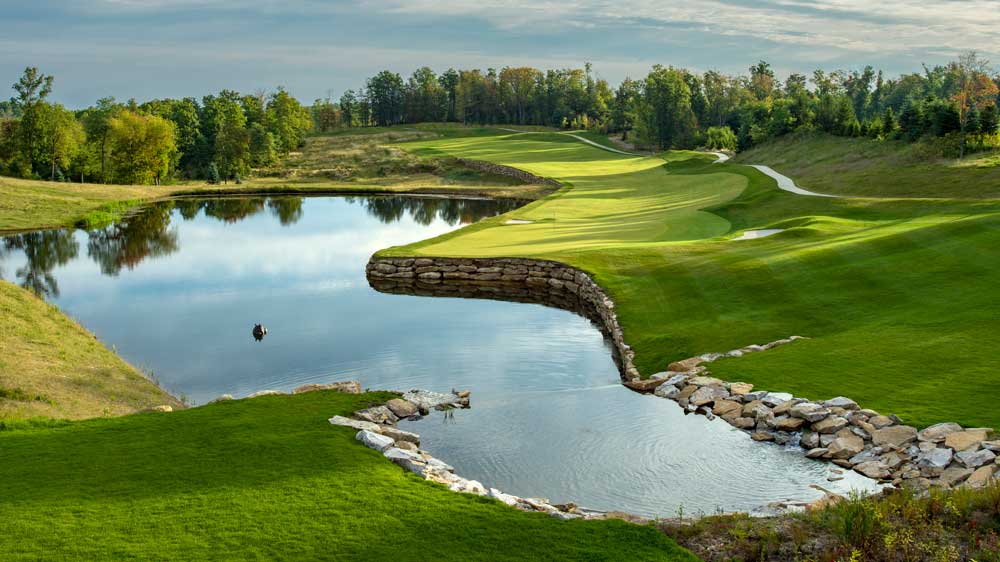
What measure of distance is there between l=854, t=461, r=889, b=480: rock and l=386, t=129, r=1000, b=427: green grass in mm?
1405

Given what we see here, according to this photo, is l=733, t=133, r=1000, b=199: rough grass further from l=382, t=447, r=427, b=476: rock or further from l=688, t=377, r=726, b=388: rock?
l=382, t=447, r=427, b=476: rock

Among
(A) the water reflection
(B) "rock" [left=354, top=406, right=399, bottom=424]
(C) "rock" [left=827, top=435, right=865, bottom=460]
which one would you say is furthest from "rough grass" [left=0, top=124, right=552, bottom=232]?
(C) "rock" [left=827, top=435, right=865, bottom=460]

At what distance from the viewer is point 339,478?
1230cm

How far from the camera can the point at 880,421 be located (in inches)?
605

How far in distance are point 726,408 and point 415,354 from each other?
34.3 ft

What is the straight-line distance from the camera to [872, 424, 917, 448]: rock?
48.1 ft

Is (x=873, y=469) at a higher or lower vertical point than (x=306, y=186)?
lower

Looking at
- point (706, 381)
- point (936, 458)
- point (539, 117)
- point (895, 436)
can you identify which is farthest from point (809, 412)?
point (539, 117)

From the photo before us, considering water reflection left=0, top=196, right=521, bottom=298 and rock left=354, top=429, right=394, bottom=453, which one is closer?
rock left=354, top=429, right=394, bottom=453

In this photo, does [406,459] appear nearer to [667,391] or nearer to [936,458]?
[667,391]

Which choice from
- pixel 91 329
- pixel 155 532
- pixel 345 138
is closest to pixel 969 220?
pixel 155 532

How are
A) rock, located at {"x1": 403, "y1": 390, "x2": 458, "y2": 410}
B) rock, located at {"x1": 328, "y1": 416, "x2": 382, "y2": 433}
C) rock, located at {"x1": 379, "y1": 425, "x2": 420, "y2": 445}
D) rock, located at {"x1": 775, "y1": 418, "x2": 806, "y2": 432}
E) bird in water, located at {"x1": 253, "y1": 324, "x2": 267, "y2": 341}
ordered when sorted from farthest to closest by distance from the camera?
bird in water, located at {"x1": 253, "y1": 324, "x2": 267, "y2": 341} < rock, located at {"x1": 403, "y1": 390, "x2": 458, "y2": 410} < rock, located at {"x1": 775, "y1": 418, "x2": 806, "y2": 432} < rock, located at {"x1": 379, "y1": 425, "x2": 420, "y2": 445} < rock, located at {"x1": 328, "y1": 416, "x2": 382, "y2": 433}

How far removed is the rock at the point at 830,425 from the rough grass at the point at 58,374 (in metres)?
14.5

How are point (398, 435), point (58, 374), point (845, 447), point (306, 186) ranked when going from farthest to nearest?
1. point (306, 186)
2. point (58, 374)
3. point (398, 435)
4. point (845, 447)
